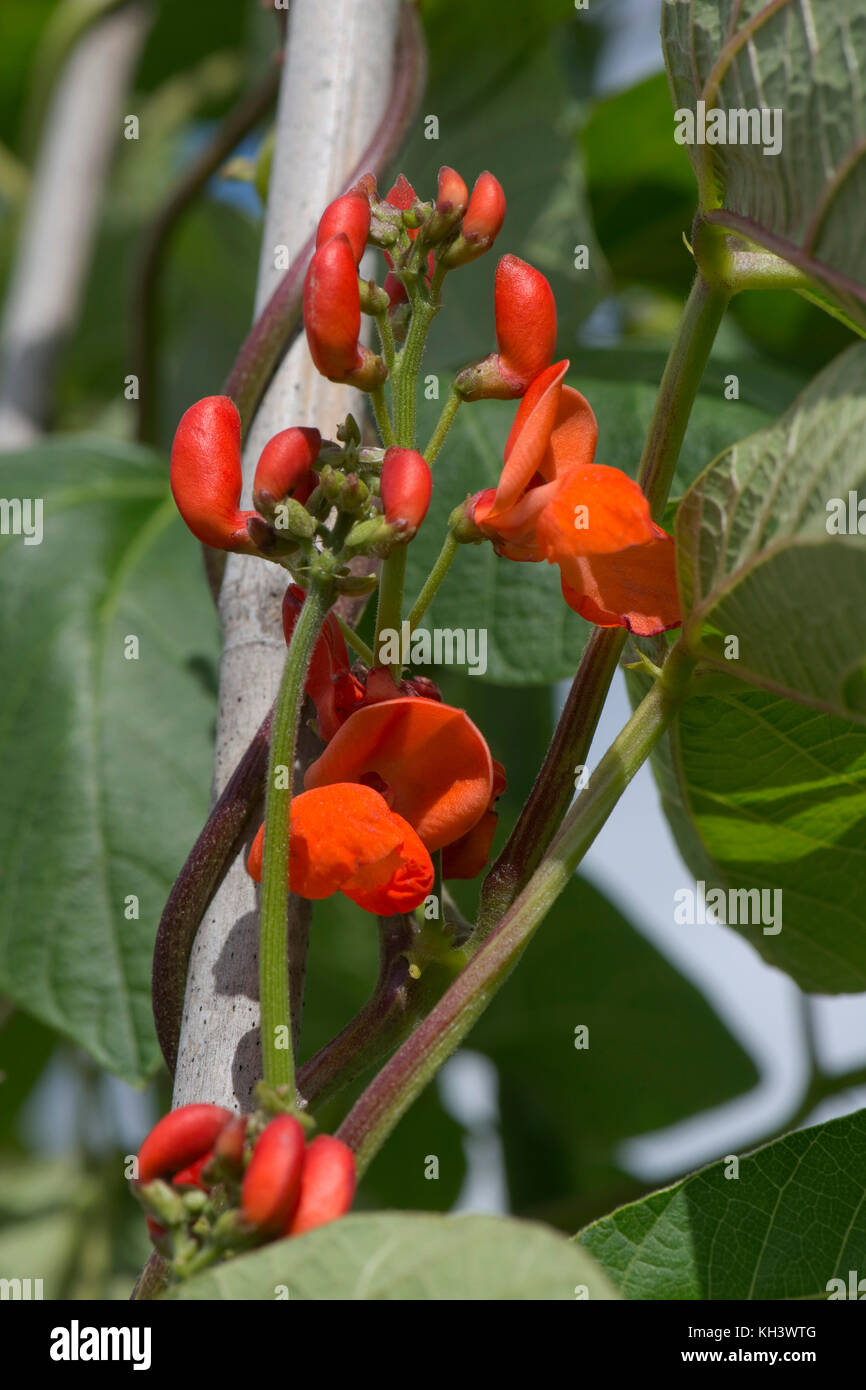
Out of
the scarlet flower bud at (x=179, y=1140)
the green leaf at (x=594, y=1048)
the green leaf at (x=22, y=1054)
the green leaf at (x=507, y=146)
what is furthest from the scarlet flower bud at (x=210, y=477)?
the green leaf at (x=22, y=1054)

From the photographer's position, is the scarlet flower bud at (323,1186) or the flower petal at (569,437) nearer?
the scarlet flower bud at (323,1186)

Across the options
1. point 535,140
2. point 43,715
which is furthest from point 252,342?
point 535,140

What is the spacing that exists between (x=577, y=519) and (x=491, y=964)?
18 centimetres

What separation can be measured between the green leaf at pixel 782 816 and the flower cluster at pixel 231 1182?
0.33m

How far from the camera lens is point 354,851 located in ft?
1.73

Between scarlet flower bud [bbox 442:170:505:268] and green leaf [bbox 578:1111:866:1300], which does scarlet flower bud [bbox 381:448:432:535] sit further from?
green leaf [bbox 578:1111:866:1300]

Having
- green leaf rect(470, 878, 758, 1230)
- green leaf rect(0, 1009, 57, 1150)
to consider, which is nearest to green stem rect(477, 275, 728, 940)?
green leaf rect(470, 878, 758, 1230)

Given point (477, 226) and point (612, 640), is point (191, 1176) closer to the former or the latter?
point (612, 640)

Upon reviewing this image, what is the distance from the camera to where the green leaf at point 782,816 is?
71cm

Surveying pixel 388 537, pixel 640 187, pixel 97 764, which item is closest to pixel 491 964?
pixel 388 537

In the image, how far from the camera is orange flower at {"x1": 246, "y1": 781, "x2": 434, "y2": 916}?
53cm

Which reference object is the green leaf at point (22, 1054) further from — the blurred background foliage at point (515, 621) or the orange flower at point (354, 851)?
the orange flower at point (354, 851)

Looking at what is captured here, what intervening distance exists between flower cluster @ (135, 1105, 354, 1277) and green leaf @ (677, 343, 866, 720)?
0.27 meters
